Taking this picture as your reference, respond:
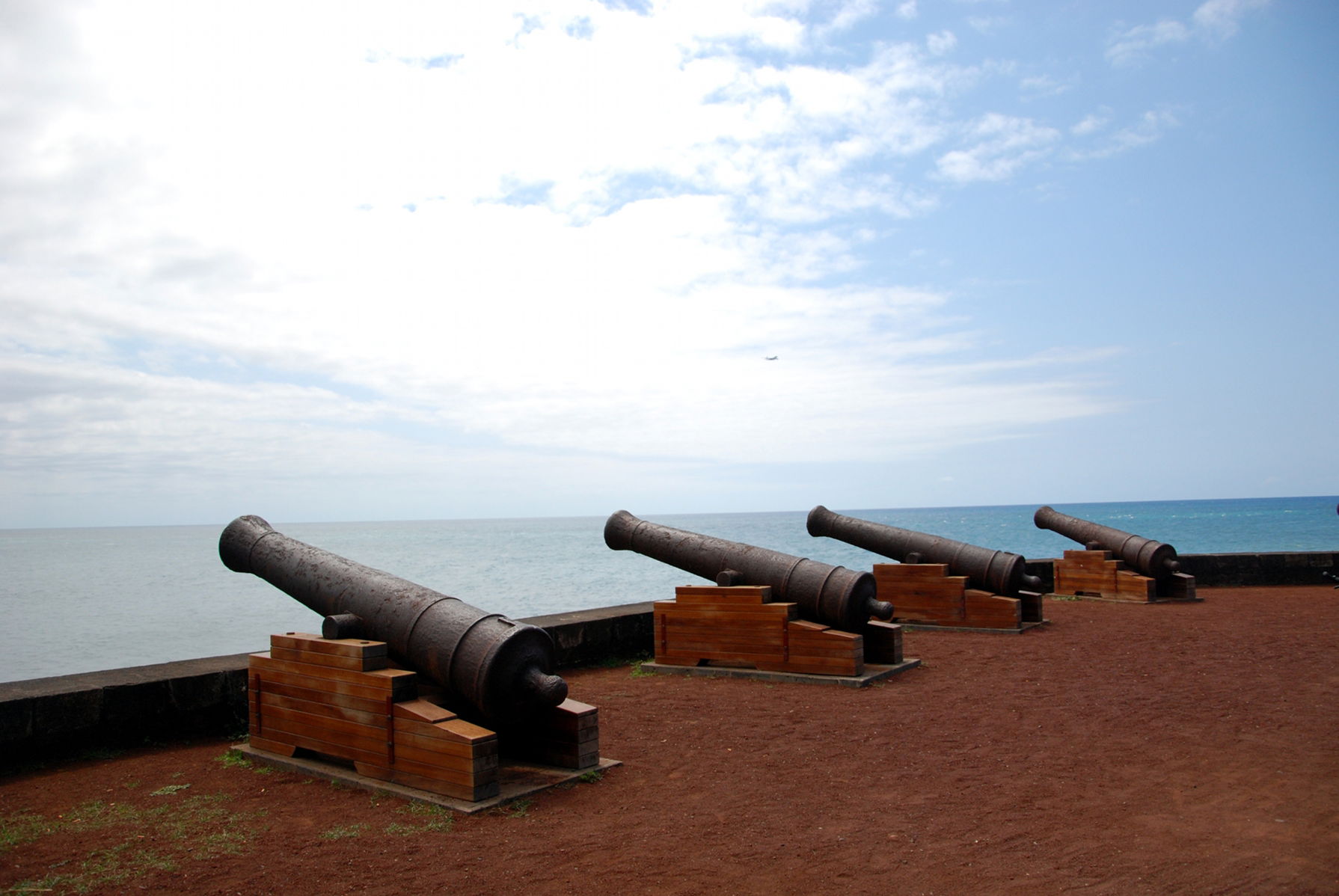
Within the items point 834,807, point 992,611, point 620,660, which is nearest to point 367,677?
point 834,807

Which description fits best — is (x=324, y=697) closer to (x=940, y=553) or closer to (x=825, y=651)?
(x=825, y=651)

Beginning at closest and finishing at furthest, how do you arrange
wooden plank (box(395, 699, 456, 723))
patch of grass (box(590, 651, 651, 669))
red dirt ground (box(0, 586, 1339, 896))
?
red dirt ground (box(0, 586, 1339, 896)), wooden plank (box(395, 699, 456, 723)), patch of grass (box(590, 651, 651, 669))

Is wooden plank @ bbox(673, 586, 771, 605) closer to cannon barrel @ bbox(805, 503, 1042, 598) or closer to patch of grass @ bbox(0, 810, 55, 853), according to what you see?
cannon barrel @ bbox(805, 503, 1042, 598)

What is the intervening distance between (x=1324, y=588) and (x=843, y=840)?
14200mm

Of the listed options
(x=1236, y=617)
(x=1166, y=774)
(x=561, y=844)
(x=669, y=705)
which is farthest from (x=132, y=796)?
(x=1236, y=617)

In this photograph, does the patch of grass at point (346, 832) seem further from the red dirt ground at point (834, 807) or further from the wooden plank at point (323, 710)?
the wooden plank at point (323, 710)

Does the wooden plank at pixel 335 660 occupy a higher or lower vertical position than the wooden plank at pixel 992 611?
higher

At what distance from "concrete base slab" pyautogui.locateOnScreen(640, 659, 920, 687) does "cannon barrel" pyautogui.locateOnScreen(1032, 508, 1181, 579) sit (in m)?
6.24

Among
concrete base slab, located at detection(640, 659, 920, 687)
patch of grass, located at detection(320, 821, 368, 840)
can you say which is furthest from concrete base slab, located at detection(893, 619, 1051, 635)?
patch of grass, located at detection(320, 821, 368, 840)

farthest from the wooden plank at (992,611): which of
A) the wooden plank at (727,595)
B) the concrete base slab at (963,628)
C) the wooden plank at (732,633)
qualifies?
the wooden plank at (732,633)

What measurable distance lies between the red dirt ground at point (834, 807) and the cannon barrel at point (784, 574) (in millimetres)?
950

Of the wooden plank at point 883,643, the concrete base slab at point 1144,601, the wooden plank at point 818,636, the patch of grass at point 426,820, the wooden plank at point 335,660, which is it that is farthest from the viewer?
the concrete base slab at point 1144,601

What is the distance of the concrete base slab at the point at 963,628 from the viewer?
35.9 feet

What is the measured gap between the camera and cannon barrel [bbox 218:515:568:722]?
17.1 ft
